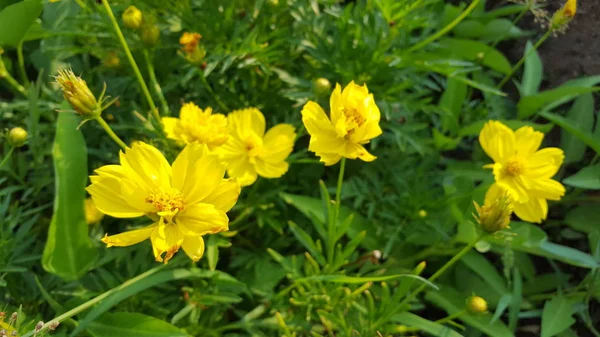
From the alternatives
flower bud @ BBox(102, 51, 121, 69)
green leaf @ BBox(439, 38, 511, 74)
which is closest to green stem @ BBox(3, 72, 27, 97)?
flower bud @ BBox(102, 51, 121, 69)

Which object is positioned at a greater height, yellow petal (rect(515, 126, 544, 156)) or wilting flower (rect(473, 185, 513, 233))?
wilting flower (rect(473, 185, 513, 233))

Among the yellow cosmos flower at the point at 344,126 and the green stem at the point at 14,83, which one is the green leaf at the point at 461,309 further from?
the green stem at the point at 14,83

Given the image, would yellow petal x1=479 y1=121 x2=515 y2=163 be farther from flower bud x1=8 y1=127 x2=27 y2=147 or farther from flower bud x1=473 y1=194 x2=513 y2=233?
flower bud x1=8 y1=127 x2=27 y2=147

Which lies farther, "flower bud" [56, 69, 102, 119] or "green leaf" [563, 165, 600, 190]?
"green leaf" [563, 165, 600, 190]

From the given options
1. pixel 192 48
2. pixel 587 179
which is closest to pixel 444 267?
pixel 587 179

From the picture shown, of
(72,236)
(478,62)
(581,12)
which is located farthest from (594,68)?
(72,236)

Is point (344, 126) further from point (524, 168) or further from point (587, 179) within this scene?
point (587, 179)

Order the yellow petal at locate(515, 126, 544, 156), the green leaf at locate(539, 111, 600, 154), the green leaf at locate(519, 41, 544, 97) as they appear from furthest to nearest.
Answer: the green leaf at locate(519, 41, 544, 97)
the green leaf at locate(539, 111, 600, 154)
the yellow petal at locate(515, 126, 544, 156)
